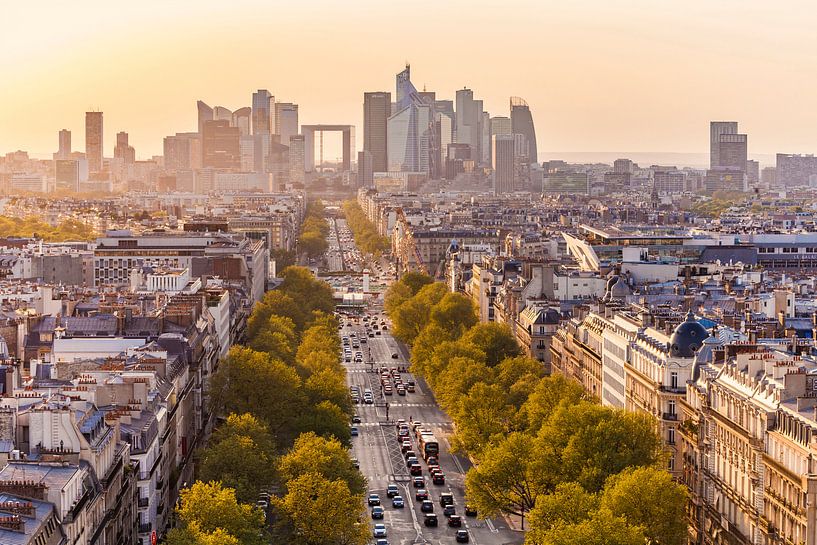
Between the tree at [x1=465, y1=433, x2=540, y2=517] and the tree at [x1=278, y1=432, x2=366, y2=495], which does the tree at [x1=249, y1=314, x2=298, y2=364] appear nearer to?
the tree at [x1=278, y1=432, x2=366, y2=495]

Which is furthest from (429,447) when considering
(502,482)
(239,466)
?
(239,466)

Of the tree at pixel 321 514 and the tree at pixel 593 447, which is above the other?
the tree at pixel 593 447

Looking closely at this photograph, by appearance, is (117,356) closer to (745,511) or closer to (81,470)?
(81,470)

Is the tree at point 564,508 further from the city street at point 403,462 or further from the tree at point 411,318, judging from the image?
the tree at point 411,318

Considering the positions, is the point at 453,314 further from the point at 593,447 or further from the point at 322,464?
the point at 593,447

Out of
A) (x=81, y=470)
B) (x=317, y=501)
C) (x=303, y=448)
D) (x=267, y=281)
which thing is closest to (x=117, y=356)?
(x=303, y=448)

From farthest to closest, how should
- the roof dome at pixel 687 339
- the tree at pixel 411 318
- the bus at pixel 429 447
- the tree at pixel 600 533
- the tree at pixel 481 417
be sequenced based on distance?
1. the tree at pixel 411 318
2. the bus at pixel 429 447
3. the tree at pixel 481 417
4. the roof dome at pixel 687 339
5. the tree at pixel 600 533

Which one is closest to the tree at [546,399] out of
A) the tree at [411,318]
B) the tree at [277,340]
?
the tree at [277,340]
